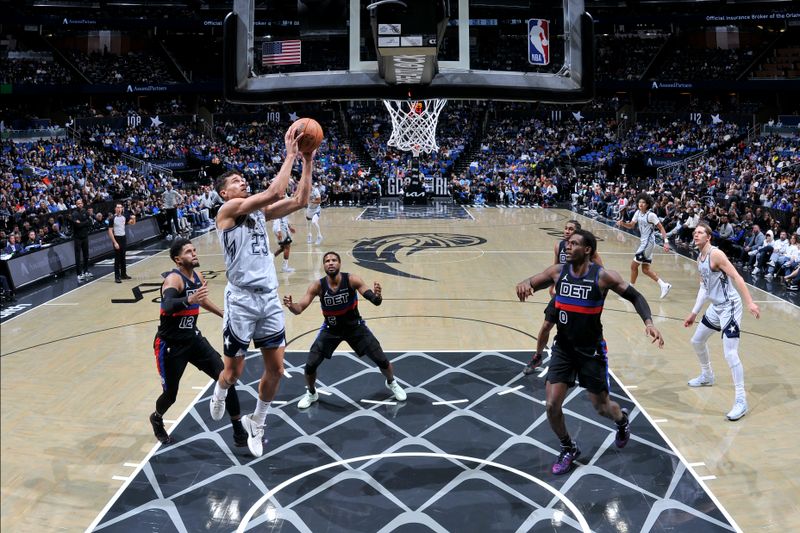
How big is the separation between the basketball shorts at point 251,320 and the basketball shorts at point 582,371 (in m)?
2.10

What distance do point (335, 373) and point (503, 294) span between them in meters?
4.94

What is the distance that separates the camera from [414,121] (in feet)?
60.5

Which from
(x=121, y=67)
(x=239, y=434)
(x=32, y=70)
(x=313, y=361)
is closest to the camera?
(x=239, y=434)

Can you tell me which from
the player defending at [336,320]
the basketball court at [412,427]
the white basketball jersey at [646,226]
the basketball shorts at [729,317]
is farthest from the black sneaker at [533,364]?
the white basketball jersey at [646,226]

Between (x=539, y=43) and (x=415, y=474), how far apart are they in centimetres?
389

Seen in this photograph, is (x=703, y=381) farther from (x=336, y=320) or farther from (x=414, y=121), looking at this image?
(x=414, y=121)

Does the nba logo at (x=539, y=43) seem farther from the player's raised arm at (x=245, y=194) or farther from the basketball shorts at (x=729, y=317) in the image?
the basketball shorts at (x=729, y=317)

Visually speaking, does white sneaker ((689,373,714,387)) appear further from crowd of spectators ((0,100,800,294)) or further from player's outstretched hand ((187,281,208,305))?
crowd of spectators ((0,100,800,294))

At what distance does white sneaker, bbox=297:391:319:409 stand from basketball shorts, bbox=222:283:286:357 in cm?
179

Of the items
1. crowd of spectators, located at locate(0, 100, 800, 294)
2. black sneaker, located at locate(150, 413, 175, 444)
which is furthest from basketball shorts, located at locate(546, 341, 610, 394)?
crowd of spectators, located at locate(0, 100, 800, 294)

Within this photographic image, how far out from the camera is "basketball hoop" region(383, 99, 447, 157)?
1792 cm

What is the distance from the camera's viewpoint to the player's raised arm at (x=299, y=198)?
14.7ft

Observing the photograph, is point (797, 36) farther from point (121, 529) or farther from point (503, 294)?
point (121, 529)

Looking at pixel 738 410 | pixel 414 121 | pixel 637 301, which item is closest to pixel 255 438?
pixel 637 301
